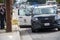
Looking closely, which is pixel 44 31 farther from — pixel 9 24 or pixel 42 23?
pixel 9 24

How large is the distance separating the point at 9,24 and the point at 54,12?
3.92 metres

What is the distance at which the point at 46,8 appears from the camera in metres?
18.4

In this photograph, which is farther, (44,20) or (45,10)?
(45,10)

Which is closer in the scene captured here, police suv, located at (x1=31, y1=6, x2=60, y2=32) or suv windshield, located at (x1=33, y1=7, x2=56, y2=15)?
police suv, located at (x1=31, y1=6, x2=60, y2=32)

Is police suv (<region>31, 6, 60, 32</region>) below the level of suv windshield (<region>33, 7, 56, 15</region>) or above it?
below

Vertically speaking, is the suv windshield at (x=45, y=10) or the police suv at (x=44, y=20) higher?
the suv windshield at (x=45, y=10)

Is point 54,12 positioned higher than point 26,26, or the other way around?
point 54,12

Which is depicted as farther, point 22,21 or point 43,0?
point 43,0

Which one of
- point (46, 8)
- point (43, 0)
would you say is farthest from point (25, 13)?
point (43, 0)

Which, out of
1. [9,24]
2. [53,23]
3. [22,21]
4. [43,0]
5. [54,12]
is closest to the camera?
[9,24]

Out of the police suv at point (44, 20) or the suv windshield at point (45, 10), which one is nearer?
the police suv at point (44, 20)

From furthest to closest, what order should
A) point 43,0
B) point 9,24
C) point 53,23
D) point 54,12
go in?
point 43,0 → point 54,12 → point 53,23 → point 9,24

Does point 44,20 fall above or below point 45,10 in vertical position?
below

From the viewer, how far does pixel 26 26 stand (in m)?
20.6
